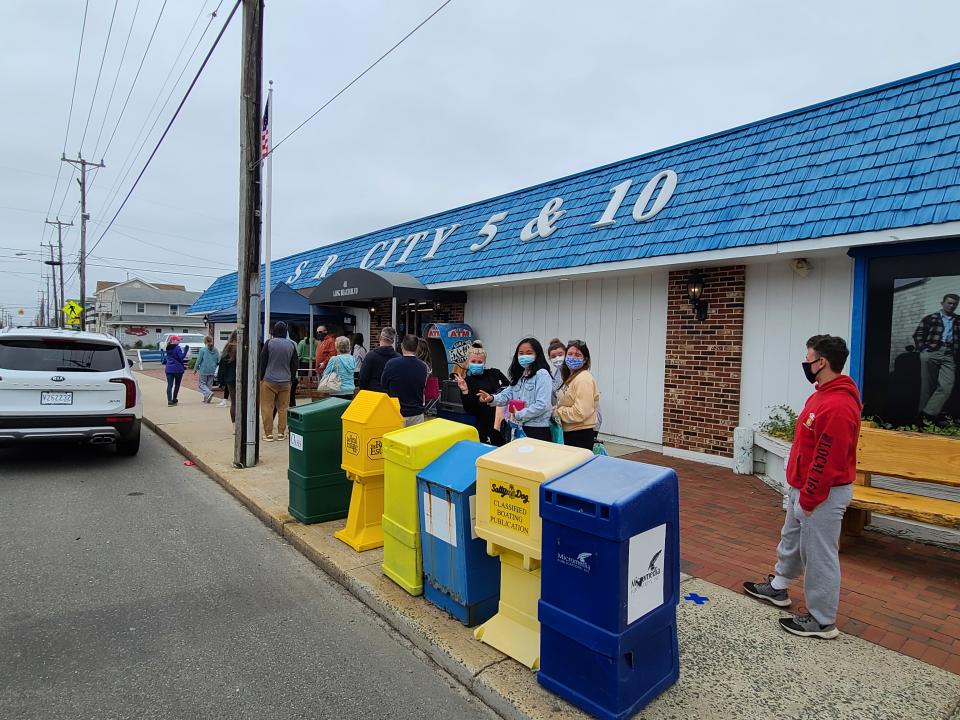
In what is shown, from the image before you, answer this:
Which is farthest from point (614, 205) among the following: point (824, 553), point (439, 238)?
point (824, 553)

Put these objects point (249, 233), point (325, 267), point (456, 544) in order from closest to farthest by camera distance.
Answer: point (456, 544)
point (249, 233)
point (325, 267)

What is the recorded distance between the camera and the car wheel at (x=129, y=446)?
783cm

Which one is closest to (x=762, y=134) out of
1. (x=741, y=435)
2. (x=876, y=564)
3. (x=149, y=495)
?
(x=741, y=435)

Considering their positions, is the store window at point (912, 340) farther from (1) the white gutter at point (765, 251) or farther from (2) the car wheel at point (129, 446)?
(2) the car wheel at point (129, 446)

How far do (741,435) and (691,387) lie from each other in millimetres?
957

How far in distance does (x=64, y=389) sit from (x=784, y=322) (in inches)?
337

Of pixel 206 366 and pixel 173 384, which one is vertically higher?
pixel 206 366

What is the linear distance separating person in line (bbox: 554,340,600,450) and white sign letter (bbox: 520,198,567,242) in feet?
14.4

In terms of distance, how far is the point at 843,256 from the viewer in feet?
21.1

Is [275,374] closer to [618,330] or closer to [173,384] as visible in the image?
[618,330]

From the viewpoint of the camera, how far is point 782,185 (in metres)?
6.81

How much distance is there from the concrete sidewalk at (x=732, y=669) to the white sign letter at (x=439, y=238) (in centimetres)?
872

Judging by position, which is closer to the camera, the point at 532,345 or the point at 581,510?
the point at 581,510

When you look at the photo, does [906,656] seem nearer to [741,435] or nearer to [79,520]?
[741,435]
